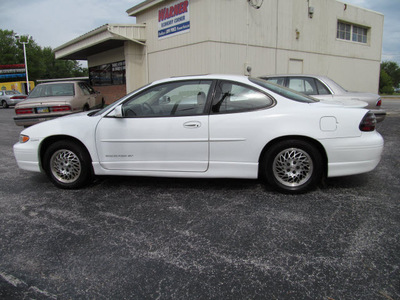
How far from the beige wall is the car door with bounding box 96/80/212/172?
7510mm

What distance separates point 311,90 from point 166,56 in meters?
7.58

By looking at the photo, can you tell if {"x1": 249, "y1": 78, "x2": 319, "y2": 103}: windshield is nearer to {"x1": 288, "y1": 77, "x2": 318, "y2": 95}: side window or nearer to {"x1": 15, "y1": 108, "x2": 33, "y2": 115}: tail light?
{"x1": 288, "y1": 77, "x2": 318, "y2": 95}: side window

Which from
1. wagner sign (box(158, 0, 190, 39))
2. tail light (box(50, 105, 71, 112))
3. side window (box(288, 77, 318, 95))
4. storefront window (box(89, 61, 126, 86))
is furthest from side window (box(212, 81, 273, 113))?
storefront window (box(89, 61, 126, 86))

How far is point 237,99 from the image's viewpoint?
3.80m

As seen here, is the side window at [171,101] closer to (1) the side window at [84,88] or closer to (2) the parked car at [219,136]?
(2) the parked car at [219,136]

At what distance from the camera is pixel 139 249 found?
2.61 metres

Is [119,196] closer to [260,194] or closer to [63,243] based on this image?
[63,243]

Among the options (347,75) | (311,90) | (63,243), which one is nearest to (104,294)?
(63,243)

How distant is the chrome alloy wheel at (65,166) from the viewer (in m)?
4.14

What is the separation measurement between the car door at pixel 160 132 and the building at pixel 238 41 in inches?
295

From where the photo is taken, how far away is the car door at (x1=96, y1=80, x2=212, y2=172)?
3.76 metres

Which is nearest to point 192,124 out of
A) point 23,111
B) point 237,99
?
point 237,99

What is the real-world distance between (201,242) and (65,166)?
2422 millimetres

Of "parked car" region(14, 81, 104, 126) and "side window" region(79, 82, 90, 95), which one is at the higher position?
"side window" region(79, 82, 90, 95)
